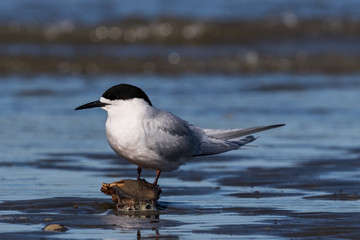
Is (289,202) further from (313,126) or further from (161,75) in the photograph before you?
(161,75)

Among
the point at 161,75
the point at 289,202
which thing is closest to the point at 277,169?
the point at 289,202

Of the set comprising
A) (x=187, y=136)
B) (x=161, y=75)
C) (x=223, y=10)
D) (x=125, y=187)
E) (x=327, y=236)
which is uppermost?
(x=223, y=10)

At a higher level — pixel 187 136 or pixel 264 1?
pixel 264 1

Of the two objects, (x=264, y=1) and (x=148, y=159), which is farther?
(x=264, y=1)

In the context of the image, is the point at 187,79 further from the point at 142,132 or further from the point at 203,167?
the point at 142,132

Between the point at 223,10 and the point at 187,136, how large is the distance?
13159 millimetres

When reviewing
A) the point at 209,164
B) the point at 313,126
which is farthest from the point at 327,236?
the point at 313,126

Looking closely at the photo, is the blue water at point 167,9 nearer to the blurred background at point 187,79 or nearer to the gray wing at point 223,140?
the blurred background at point 187,79

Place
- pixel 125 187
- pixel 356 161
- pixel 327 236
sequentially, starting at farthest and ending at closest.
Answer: pixel 356 161, pixel 125 187, pixel 327 236

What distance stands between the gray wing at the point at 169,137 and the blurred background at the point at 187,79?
1.85ft

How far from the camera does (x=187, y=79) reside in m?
12.2

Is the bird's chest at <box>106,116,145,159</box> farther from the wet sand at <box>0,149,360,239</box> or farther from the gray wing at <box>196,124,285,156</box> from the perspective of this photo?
the gray wing at <box>196,124,285,156</box>

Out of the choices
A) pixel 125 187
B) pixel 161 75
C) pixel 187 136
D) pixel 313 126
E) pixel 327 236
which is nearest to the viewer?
pixel 327 236

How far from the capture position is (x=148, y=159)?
4898 mm
